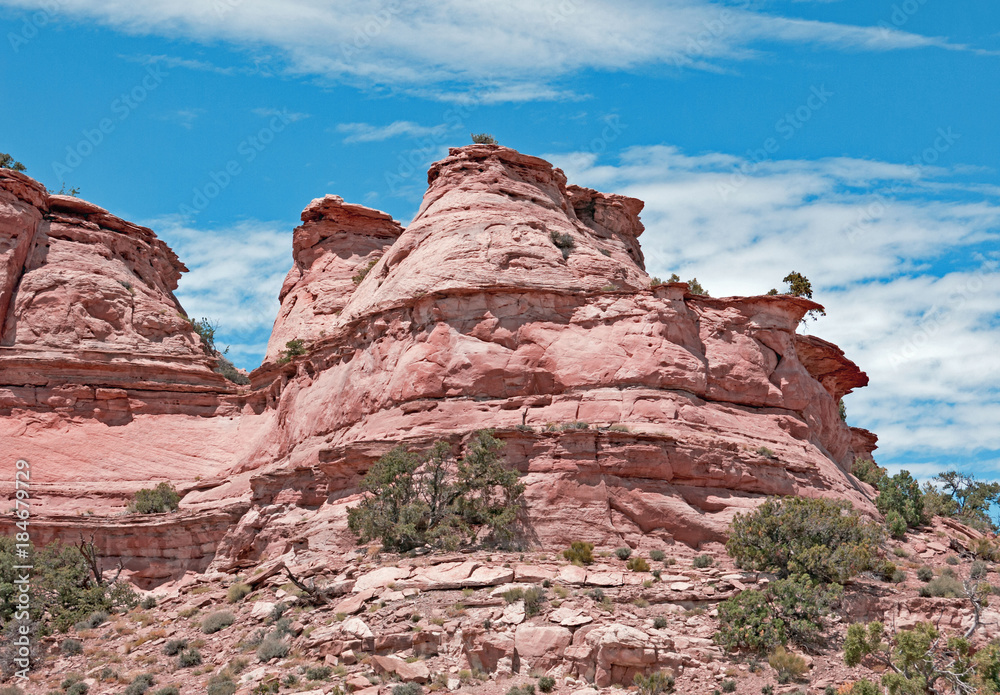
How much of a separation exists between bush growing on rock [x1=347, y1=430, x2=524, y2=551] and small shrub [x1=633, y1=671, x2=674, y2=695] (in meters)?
7.38

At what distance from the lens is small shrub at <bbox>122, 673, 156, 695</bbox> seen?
90.3 feet

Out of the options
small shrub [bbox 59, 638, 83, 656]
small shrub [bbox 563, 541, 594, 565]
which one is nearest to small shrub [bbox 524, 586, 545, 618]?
small shrub [bbox 563, 541, 594, 565]

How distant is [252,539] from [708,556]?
1597 centimetres

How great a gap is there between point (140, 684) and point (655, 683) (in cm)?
1291

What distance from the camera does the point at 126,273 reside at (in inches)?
2152

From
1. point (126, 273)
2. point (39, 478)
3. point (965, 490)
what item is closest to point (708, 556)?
point (965, 490)

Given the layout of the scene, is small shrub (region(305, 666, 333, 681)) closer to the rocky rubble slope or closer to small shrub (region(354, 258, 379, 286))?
the rocky rubble slope

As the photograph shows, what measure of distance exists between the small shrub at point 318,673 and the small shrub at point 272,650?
1463 millimetres

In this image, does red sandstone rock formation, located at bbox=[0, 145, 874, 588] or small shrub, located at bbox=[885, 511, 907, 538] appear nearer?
red sandstone rock formation, located at bbox=[0, 145, 874, 588]

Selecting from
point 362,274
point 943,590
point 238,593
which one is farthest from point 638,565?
point 362,274

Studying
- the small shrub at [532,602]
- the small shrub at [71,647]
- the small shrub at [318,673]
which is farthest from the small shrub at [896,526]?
the small shrub at [71,647]

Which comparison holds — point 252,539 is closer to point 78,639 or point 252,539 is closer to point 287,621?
point 78,639

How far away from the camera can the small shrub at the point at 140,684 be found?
90.3 feet

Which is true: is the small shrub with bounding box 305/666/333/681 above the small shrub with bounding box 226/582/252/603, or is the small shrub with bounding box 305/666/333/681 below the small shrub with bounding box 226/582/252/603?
below
